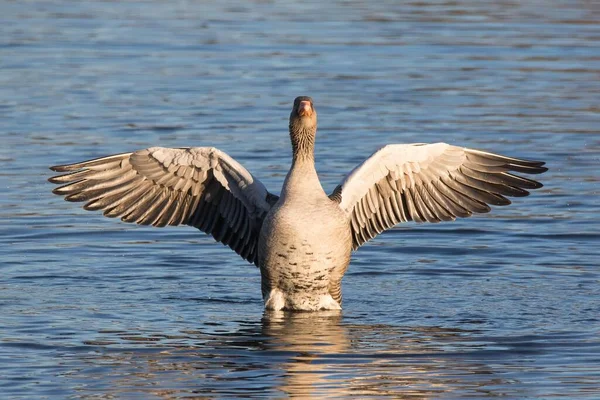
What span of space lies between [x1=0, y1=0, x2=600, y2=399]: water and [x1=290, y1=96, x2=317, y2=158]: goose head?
140 cm

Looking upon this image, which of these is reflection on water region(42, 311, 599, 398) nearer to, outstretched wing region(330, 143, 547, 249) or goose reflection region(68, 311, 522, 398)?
goose reflection region(68, 311, 522, 398)

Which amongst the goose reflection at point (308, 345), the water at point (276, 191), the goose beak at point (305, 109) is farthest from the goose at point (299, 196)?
the water at point (276, 191)

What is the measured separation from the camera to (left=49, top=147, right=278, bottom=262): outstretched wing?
A: 36.3ft

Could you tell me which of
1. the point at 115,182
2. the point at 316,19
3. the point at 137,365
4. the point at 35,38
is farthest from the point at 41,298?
the point at 316,19

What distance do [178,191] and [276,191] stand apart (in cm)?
340

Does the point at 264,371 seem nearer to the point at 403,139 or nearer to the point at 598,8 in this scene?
the point at 403,139

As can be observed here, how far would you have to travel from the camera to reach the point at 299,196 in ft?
35.0

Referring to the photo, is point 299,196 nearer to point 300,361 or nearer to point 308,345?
point 308,345

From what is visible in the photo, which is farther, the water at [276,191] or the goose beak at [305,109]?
the goose beak at [305,109]

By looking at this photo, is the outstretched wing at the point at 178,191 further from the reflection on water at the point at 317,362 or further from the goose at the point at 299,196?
the reflection on water at the point at 317,362

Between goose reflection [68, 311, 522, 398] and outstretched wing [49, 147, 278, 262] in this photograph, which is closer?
goose reflection [68, 311, 522, 398]

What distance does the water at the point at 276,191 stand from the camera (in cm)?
930

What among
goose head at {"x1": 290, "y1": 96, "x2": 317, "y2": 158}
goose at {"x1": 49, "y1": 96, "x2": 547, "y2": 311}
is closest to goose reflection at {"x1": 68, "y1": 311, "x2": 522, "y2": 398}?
goose at {"x1": 49, "y1": 96, "x2": 547, "y2": 311}

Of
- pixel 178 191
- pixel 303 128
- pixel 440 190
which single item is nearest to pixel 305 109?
pixel 303 128
